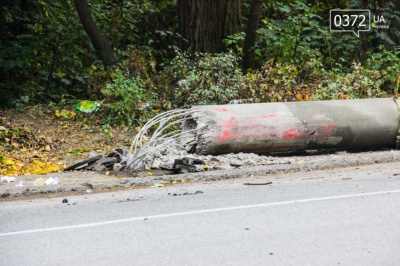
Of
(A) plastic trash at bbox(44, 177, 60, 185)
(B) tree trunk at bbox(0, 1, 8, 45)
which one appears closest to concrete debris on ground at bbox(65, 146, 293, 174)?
(A) plastic trash at bbox(44, 177, 60, 185)

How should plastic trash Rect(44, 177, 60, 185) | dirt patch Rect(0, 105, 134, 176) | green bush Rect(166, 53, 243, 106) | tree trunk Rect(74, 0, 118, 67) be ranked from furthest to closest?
tree trunk Rect(74, 0, 118, 67) < green bush Rect(166, 53, 243, 106) < dirt patch Rect(0, 105, 134, 176) < plastic trash Rect(44, 177, 60, 185)

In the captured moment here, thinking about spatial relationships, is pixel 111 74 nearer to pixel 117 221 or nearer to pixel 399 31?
pixel 117 221

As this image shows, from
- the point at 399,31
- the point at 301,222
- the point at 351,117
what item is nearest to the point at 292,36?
the point at 399,31

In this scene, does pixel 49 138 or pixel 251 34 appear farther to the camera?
pixel 251 34

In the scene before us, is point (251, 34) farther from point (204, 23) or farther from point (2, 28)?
point (2, 28)

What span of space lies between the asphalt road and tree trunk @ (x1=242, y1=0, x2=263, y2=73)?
700 centimetres

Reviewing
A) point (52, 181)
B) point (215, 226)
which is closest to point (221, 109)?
point (52, 181)
